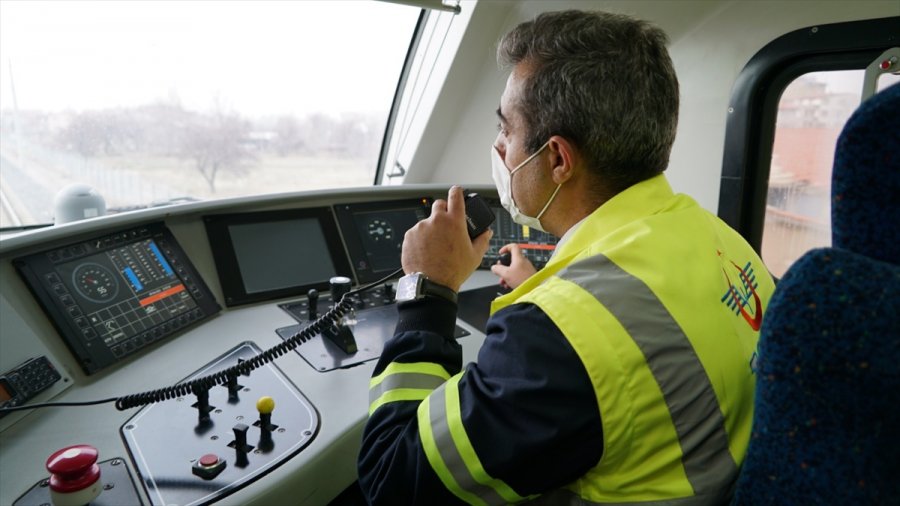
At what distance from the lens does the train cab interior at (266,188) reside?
1066 millimetres

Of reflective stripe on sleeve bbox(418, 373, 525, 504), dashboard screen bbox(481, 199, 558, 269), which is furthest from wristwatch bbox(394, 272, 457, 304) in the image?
dashboard screen bbox(481, 199, 558, 269)

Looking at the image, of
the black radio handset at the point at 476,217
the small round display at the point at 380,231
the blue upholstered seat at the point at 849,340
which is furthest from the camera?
the small round display at the point at 380,231

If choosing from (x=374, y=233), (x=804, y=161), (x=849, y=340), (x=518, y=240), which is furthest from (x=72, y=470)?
(x=804, y=161)

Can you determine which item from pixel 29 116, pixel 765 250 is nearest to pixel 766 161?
pixel 765 250

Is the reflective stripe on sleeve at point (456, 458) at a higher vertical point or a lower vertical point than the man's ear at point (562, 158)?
lower

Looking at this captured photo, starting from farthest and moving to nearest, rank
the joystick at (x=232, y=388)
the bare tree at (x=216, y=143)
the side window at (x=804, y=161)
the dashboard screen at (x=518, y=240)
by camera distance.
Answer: the bare tree at (x=216, y=143)
the dashboard screen at (x=518, y=240)
the side window at (x=804, y=161)
the joystick at (x=232, y=388)

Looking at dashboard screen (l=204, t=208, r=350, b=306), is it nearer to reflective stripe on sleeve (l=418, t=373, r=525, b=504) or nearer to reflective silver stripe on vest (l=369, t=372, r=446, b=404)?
reflective silver stripe on vest (l=369, t=372, r=446, b=404)

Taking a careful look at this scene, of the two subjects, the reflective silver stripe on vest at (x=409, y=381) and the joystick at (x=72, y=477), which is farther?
the reflective silver stripe on vest at (x=409, y=381)

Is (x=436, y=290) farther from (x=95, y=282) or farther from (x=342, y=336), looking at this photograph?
(x=95, y=282)

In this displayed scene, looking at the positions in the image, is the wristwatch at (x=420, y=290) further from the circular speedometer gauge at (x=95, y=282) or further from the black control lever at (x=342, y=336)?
the circular speedometer gauge at (x=95, y=282)

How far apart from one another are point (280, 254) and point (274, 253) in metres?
0.02

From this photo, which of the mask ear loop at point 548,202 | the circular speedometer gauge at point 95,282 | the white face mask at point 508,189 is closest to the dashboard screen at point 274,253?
the circular speedometer gauge at point 95,282

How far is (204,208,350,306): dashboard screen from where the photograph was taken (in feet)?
5.62

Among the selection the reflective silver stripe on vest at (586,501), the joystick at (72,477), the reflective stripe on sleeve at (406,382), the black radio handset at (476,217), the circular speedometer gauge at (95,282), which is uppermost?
the black radio handset at (476,217)
